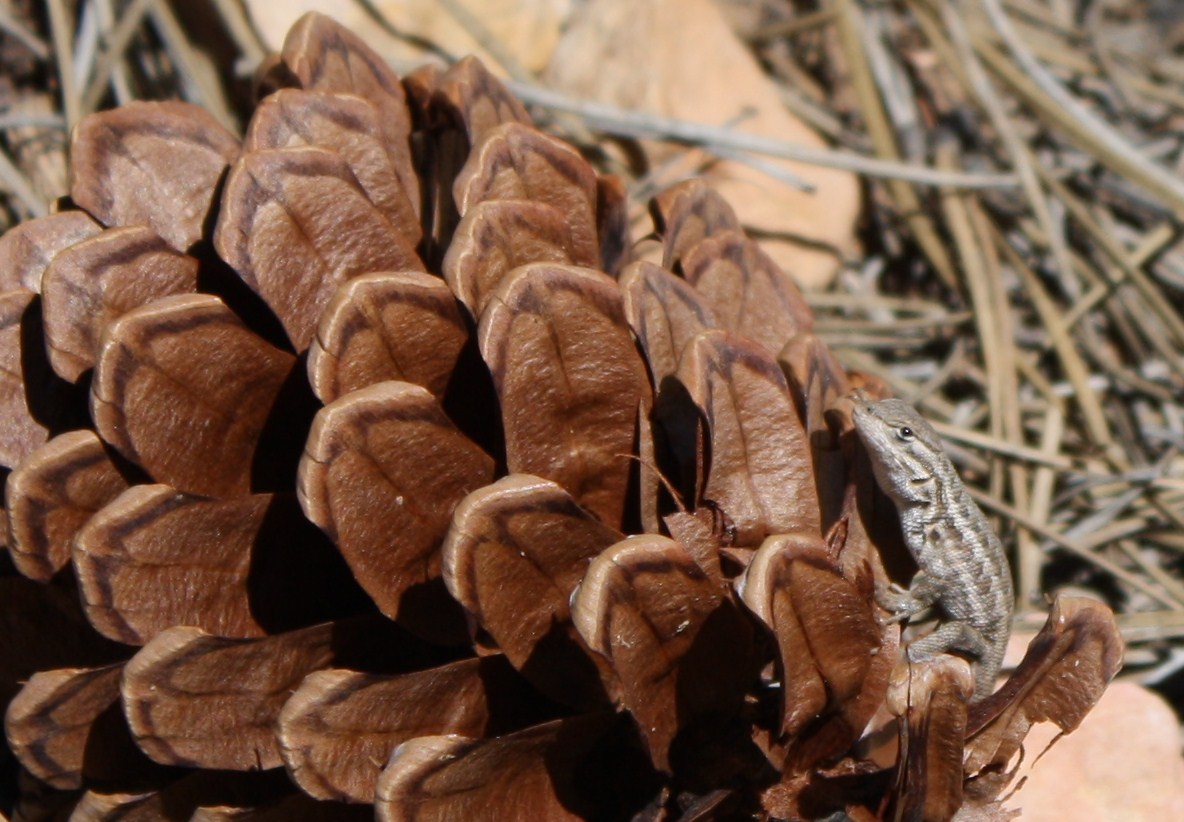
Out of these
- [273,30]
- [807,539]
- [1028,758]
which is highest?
[273,30]

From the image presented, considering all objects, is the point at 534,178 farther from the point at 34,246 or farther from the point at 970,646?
the point at 970,646

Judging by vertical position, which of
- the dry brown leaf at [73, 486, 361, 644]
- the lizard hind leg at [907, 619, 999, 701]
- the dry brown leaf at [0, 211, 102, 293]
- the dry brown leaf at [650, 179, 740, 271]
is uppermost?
the dry brown leaf at [0, 211, 102, 293]

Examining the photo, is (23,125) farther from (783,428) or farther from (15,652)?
(783,428)

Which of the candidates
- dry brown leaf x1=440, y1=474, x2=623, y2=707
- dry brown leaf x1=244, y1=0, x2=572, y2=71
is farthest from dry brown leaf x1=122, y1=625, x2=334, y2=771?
dry brown leaf x1=244, y1=0, x2=572, y2=71

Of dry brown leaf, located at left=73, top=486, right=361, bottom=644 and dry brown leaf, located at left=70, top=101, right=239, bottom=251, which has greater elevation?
dry brown leaf, located at left=70, top=101, right=239, bottom=251

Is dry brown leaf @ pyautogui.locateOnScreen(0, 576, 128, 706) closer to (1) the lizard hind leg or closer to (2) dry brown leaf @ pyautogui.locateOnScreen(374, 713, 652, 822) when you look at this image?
(2) dry brown leaf @ pyautogui.locateOnScreen(374, 713, 652, 822)

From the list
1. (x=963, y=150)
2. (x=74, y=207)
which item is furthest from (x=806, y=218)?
(x=74, y=207)
